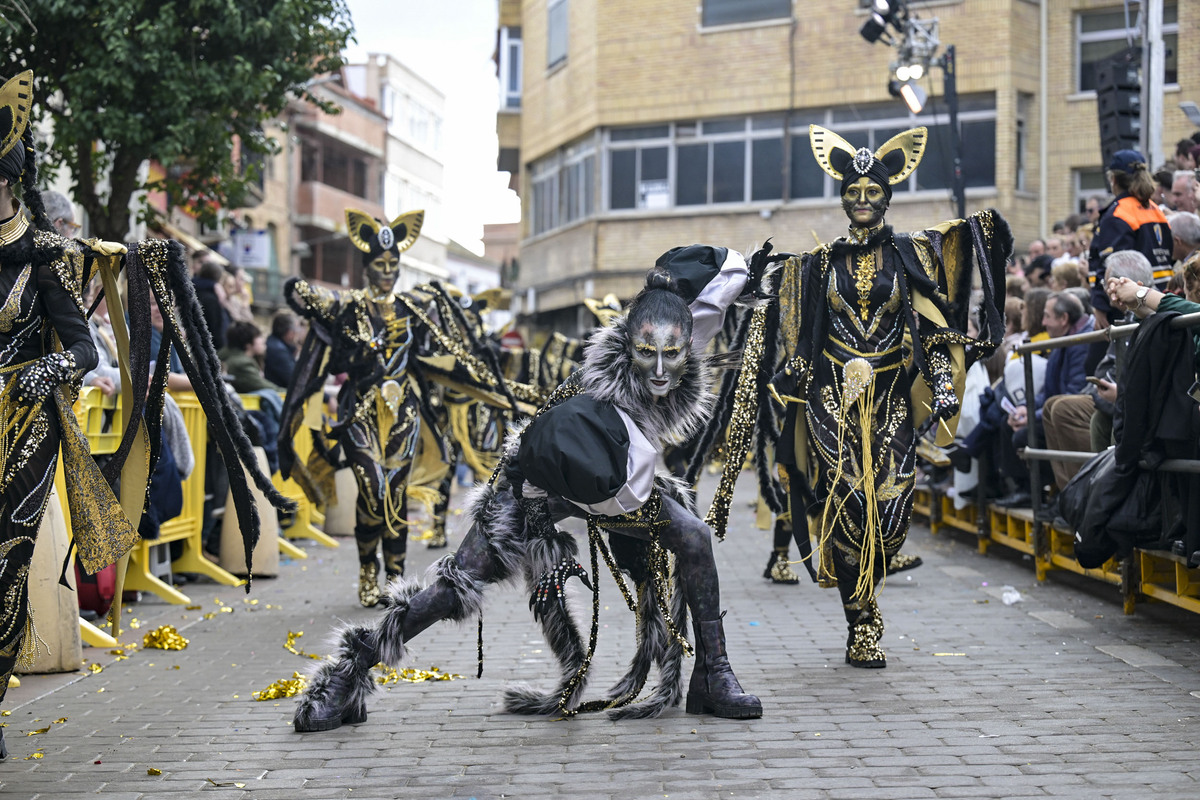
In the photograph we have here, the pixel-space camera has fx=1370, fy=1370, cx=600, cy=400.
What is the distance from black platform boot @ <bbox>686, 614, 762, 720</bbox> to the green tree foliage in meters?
8.67

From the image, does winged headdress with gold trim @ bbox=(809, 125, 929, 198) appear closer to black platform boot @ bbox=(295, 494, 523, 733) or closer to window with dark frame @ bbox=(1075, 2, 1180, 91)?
black platform boot @ bbox=(295, 494, 523, 733)

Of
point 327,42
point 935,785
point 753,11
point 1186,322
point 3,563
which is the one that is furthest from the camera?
point 753,11

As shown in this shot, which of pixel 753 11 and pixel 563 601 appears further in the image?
pixel 753 11

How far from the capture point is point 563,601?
562 centimetres

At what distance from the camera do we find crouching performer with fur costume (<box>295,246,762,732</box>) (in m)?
5.29

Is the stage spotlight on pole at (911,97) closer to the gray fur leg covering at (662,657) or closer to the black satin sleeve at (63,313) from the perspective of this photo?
the gray fur leg covering at (662,657)

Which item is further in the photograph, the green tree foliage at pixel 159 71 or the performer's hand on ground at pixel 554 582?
the green tree foliage at pixel 159 71

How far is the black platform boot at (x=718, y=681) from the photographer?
5.40 m

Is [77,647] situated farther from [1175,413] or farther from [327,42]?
[327,42]

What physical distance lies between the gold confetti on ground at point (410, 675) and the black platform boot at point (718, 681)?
59.5 inches

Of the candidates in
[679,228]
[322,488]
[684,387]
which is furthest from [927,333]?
[679,228]

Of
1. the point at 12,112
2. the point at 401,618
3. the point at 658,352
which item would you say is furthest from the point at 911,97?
the point at 12,112

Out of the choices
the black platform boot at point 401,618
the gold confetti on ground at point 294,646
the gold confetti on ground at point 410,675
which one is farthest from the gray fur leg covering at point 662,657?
the gold confetti on ground at point 294,646

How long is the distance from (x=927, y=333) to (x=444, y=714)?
2.94m
